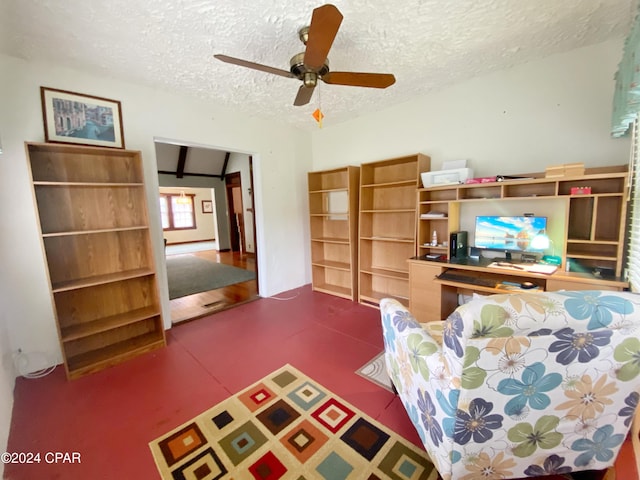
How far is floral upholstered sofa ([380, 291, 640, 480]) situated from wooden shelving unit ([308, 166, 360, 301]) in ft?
8.48

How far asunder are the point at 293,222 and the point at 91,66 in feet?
8.83

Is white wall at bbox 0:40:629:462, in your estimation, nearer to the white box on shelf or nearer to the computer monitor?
the white box on shelf

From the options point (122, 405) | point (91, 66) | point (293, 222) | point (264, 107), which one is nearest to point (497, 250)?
point (293, 222)

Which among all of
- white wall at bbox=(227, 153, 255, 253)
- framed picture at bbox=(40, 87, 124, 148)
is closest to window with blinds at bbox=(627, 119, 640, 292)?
framed picture at bbox=(40, 87, 124, 148)

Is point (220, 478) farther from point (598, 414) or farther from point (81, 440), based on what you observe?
point (598, 414)

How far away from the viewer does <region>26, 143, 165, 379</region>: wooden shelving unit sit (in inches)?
83.5

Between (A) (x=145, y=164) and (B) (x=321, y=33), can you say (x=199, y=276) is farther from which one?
(B) (x=321, y=33)

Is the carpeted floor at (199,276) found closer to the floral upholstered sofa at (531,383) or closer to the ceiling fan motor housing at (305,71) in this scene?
the ceiling fan motor housing at (305,71)

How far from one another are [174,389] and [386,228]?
2.80m

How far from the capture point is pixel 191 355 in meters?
2.37

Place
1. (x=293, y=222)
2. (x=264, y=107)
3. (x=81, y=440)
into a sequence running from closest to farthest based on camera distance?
(x=81, y=440) → (x=264, y=107) → (x=293, y=222)

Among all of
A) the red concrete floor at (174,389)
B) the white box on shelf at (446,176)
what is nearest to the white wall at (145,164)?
the red concrete floor at (174,389)

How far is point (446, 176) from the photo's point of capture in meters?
2.65

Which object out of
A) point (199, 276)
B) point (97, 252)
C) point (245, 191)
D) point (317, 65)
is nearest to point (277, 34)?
point (317, 65)
